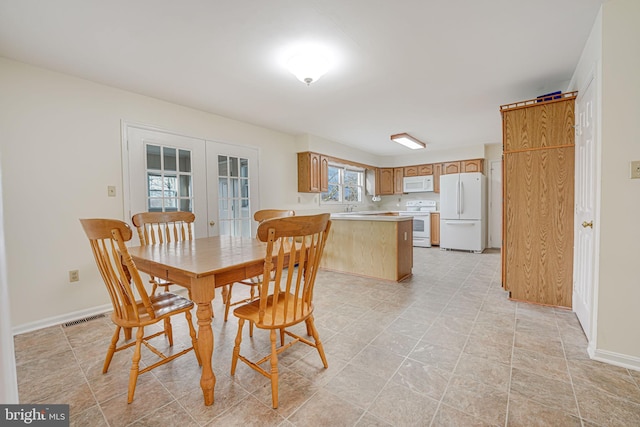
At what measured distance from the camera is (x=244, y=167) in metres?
4.11

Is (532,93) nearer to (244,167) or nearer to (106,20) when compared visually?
(244,167)

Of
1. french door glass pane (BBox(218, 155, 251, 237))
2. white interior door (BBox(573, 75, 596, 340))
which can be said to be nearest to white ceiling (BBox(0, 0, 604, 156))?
white interior door (BBox(573, 75, 596, 340))

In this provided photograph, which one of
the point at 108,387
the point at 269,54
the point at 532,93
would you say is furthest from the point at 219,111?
the point at 532,93

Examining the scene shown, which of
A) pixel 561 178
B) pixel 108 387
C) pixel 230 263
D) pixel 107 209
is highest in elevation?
pixel 561 178

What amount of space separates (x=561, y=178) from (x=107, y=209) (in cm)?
436

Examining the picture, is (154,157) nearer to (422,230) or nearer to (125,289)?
(125,289)

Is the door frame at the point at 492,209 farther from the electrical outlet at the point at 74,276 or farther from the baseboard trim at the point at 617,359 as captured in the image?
the electrical outlet at the point at 74,276

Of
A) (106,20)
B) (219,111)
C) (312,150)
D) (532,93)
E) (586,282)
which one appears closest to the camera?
(106,20)

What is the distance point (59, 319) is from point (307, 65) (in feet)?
10.2

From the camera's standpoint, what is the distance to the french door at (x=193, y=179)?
3.00 m

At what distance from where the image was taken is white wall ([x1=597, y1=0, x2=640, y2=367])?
1.67 meters

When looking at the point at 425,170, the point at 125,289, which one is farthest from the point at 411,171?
the point at 125,289

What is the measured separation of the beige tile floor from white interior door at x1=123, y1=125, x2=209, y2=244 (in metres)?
1.29

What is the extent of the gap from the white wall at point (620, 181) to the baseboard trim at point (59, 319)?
4.07 m
